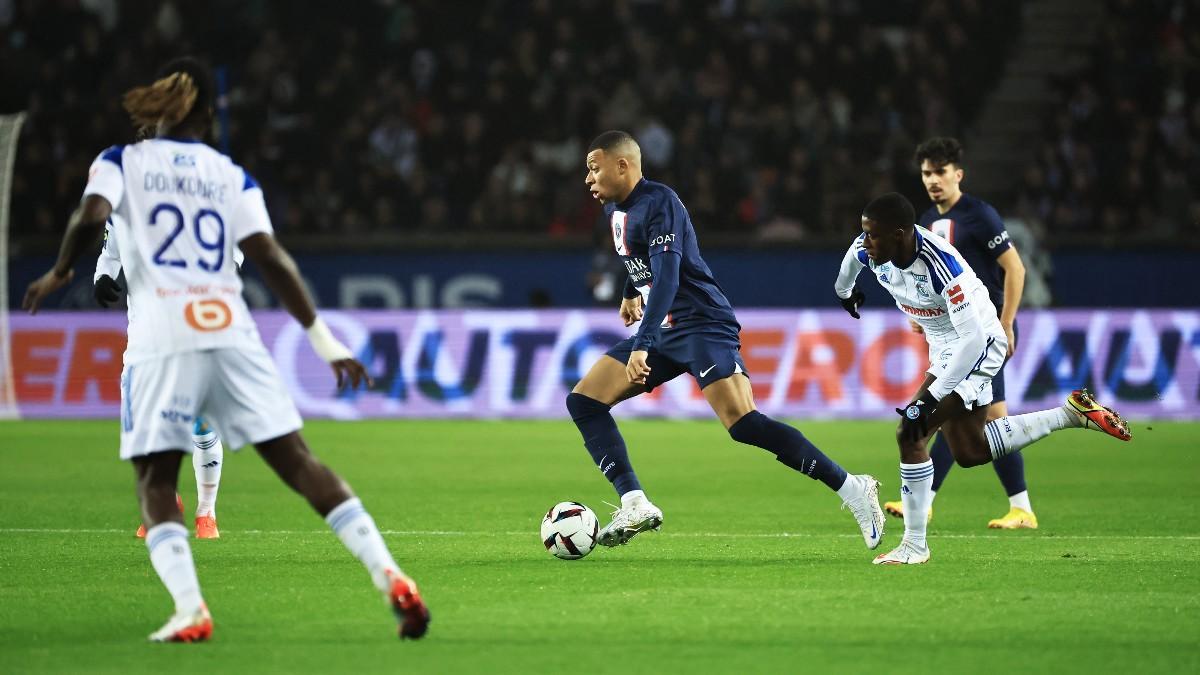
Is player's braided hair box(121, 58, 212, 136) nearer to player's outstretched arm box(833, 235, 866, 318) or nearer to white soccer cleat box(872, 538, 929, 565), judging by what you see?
player's outstretched arm box(833, 235, 866, 318)

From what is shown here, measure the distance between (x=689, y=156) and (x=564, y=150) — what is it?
175cm

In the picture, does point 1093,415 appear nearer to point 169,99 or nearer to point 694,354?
point 694,354

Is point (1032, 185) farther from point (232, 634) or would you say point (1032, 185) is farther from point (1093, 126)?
point (232, 634)

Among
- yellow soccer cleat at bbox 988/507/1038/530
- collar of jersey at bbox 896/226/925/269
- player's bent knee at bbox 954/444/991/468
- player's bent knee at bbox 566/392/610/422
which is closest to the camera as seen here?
collar of jersey at bbox 896/226/925/269

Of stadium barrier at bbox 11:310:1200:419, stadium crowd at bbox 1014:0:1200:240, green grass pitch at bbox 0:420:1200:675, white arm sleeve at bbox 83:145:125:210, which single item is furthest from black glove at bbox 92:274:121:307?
stadium crowd at bbox 1014:0:1200:240

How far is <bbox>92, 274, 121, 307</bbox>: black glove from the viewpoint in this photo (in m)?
8.34

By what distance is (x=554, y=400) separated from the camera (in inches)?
712

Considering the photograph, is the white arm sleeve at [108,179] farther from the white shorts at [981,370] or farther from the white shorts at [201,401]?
the white shorts at [981,370]

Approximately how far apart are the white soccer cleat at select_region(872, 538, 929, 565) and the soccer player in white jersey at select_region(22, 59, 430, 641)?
2.99 metres

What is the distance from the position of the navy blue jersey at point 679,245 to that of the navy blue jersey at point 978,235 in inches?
77.2

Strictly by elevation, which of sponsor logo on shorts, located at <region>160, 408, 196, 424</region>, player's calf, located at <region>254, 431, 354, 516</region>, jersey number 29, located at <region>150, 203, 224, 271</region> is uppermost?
jersey number 29, located at <region>150, 203, 224, 271</region>

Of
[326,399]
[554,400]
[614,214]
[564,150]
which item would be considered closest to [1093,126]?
[564,150]

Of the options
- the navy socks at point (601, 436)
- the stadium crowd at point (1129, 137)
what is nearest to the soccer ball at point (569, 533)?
the navy socks at point (601, 436)

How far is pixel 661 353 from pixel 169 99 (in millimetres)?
3428
